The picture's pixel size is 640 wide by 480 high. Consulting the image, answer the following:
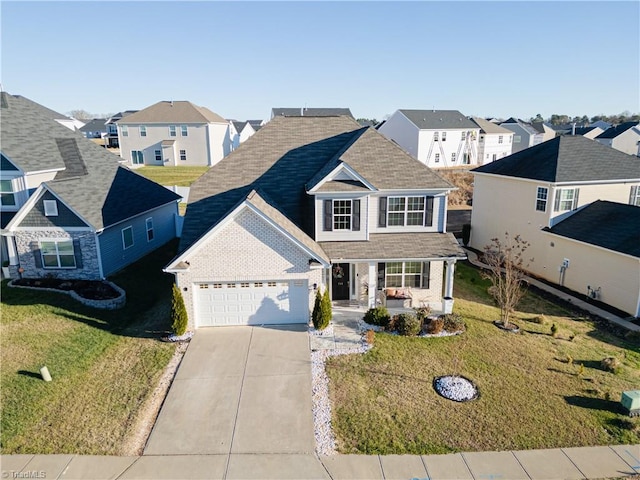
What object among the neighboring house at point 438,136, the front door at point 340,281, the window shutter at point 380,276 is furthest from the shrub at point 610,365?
the neighboring house at point 438,136

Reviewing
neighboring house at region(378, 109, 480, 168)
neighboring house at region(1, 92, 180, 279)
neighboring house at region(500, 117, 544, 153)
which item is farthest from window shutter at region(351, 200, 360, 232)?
neighboring house at region(500, 117, 544, 153)

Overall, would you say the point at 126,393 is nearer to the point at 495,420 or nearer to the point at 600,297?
the point at 495,420

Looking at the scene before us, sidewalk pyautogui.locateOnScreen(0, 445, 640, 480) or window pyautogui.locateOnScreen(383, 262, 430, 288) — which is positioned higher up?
window pyautogui.locateOnScreen(383, 262, 430, 288)

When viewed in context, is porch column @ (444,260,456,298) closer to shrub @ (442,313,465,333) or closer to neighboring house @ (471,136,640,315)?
shrub @ (442,313,465,333)

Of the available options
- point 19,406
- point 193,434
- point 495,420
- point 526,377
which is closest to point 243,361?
point 193,434

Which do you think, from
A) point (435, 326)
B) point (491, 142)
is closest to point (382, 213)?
point (435, 326)

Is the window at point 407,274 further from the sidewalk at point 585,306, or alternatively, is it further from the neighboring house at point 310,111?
the neighboring house at point 310,111

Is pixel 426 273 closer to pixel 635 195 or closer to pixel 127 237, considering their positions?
pixel 635 195
